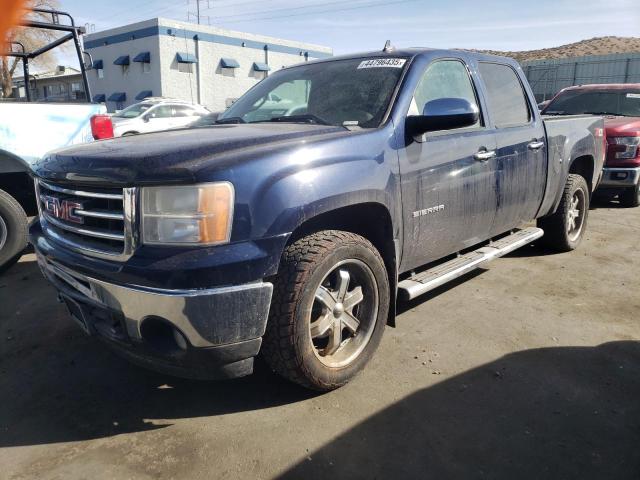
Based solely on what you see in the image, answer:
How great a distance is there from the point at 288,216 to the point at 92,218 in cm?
95

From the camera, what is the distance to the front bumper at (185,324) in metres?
2.19

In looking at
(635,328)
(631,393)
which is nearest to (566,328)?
(635,328)

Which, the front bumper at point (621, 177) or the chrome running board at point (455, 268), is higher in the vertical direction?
the front bumper at point (621, 177)

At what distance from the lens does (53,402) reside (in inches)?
110

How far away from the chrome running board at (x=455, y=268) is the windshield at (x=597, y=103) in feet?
16.8

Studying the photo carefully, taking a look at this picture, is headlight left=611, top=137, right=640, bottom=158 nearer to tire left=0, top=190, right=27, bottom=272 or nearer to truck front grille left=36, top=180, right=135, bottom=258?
truck front grille left=36, top=180, right=135, bottom=258

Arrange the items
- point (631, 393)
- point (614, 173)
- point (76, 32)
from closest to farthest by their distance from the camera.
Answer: point (631, 393) < point (76, 32) < point (614, 173)

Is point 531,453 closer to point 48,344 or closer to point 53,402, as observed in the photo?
point 53,402

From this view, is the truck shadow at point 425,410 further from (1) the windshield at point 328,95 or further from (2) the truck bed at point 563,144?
(2) the truck bed at point 563,144

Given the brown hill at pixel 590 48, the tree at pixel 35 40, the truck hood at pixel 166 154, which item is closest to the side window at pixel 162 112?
the tree at pixel 35 40

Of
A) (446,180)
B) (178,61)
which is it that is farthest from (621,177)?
(178,61)

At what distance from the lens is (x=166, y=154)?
2332 mm

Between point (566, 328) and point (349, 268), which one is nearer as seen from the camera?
point (349, 268)

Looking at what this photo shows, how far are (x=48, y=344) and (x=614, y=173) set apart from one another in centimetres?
758
